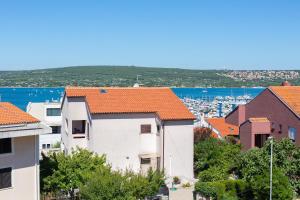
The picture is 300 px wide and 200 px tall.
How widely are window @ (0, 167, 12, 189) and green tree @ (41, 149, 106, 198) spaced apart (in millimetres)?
3474

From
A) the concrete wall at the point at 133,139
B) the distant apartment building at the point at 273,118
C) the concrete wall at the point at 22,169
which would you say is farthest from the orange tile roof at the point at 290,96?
the concrete wall at the point at 22,169

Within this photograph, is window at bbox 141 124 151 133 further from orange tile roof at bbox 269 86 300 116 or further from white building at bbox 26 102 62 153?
white building at bbox 26 102 62 153

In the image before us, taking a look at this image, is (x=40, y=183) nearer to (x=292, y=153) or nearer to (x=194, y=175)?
(x=194, y=175)

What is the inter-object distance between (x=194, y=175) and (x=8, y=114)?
19.2 m

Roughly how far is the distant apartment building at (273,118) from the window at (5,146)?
83.7ft

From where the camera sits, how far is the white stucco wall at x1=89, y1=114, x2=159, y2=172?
3634 centimetres

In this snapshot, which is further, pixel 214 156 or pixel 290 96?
pixel 290 96

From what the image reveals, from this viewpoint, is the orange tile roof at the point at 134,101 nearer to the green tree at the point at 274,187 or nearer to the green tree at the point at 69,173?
the green tree at the point at 69,173

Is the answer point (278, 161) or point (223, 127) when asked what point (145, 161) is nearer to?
point (278, 161)

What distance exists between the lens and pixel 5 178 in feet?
82.4

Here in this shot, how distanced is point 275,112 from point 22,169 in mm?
26392

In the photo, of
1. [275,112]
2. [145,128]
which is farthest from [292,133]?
[145,128]

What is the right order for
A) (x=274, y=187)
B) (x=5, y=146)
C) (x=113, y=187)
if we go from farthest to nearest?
(x=274, y=187) → (x=5, y=146) → (x=113, y=187)

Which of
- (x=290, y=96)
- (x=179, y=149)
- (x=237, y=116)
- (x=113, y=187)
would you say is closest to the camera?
(x=113, y=187)
